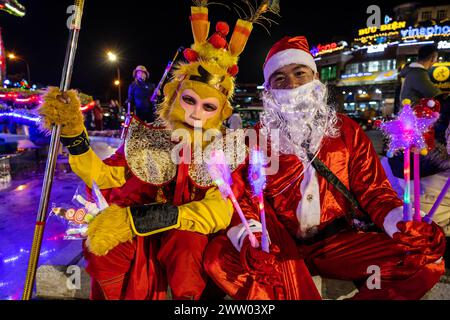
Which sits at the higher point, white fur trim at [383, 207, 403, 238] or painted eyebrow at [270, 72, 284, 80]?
painted eyebrow at [270, 72, 284, 80]

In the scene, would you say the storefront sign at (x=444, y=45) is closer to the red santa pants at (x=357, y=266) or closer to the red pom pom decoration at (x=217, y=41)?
the red pom pom decoration at (x=217, y=41)

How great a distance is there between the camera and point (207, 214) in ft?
5.44

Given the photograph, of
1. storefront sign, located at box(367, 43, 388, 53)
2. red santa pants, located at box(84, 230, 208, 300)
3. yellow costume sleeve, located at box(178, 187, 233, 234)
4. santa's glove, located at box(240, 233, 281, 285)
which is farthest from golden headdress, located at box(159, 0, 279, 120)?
storefront sign, located at box(367, 43, 388, 53)

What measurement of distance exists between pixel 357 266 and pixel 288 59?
1496mm

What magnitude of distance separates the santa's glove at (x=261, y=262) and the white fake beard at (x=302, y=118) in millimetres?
811

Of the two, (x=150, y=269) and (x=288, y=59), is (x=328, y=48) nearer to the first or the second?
(x=288, y=59)

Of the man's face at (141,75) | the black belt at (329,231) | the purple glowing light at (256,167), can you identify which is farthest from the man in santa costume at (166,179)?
the man's face at (141,75)

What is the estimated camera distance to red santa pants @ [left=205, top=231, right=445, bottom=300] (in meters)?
1.47

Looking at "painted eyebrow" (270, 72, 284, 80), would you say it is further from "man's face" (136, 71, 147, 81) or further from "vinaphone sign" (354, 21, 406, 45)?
"vinaphone sign" (354, 21, 406, 45)

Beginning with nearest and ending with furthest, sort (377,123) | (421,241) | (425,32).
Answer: (421,241) < (377,123) < (425,32)

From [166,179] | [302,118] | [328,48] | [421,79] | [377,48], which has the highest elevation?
[328,48]

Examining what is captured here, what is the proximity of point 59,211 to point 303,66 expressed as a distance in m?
1.89

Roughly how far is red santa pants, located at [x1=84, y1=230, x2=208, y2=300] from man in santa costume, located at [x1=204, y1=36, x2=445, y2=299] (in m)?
0.10

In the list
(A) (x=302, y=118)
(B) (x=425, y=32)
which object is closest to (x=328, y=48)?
(B) (x=425, y=32)
